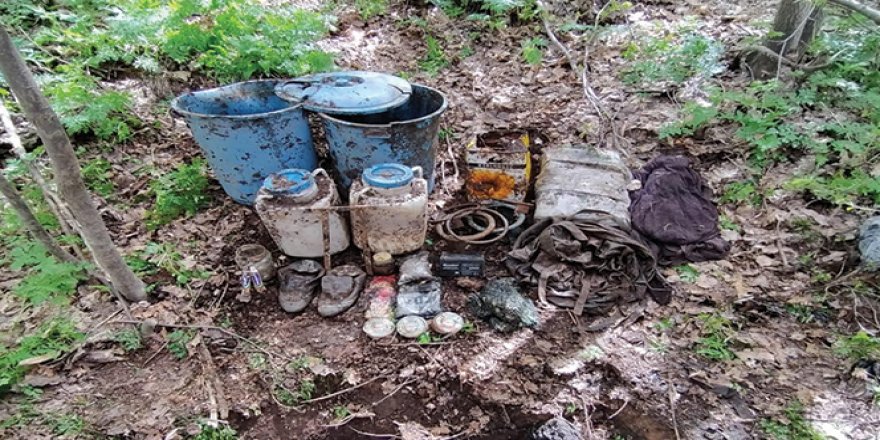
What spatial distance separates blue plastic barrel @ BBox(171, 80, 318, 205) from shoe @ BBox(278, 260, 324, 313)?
83 centimetres

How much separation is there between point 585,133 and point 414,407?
3.23m

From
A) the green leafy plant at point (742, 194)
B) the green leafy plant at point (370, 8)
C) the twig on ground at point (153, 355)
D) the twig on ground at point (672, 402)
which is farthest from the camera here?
the green leafy plant at point (370, 8)

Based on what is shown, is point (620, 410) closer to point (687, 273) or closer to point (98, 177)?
point (687, 273)

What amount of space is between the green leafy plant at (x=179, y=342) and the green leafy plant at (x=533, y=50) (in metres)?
4.78

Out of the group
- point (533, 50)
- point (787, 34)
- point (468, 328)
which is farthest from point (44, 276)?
point (787, 34)

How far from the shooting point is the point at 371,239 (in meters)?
3.29

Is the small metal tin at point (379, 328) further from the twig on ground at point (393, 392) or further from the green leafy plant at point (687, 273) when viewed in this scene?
the green leafy plant at point (687, 273)

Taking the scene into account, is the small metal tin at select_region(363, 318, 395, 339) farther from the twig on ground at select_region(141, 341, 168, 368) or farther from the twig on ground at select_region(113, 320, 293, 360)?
the twig on ground at select_region(141, 341, 168, 368)

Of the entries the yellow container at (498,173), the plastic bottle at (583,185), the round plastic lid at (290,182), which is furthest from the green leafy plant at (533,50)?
the round plastic lid at (290,182)

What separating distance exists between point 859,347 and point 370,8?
21.1 ft

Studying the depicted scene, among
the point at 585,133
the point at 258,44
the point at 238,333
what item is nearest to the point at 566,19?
the point at 585,133

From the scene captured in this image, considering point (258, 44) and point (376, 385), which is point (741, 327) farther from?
point (258, 44)

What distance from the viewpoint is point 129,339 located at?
2.69 meters

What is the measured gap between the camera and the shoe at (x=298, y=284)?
3.06m
